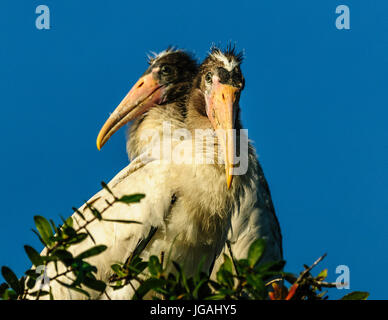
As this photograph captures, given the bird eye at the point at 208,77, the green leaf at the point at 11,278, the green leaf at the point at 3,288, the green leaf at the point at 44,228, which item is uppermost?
the bird eye at the point at 208,77

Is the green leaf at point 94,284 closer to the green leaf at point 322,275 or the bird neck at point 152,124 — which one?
the green leaf at point 322,275

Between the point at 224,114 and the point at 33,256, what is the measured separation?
125 inches

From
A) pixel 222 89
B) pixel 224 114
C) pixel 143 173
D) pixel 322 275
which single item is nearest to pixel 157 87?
pixel 222 89

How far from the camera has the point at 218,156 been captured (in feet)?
17.3

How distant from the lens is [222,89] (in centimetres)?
584

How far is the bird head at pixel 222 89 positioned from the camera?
543cm

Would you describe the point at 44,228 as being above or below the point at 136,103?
below

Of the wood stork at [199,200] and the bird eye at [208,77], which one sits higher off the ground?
the bird eye at [208,77]

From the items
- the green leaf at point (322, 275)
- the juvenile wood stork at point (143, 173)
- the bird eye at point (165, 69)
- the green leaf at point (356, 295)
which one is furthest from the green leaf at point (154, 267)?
the bird eye at point (165, 69)

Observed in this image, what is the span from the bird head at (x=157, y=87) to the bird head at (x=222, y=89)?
584 millimetres

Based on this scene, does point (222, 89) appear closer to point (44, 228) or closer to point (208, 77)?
point (208, 77)

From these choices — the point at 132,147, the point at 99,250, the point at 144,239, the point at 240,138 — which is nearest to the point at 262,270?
the point at 99,250

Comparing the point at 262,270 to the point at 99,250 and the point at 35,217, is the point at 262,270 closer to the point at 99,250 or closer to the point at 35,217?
the point at 99,250
